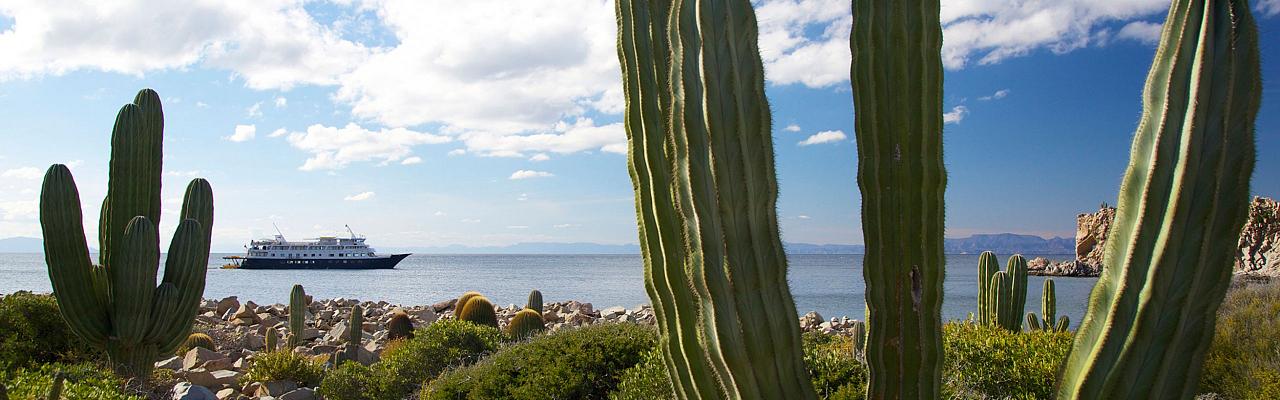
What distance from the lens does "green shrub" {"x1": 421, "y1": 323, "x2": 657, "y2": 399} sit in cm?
638

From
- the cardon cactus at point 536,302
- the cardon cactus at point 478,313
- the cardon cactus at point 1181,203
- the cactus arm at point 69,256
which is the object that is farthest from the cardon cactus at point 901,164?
the cardon cactus at point 536,302

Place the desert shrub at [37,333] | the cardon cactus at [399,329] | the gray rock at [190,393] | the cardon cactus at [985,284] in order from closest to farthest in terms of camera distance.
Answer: the gray rock at [190,393]
the cardon cactus at [985,284]
the desert shrub at [37,333]
the cardon cactus at [399,329]

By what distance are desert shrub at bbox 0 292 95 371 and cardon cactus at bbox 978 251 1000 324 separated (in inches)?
401

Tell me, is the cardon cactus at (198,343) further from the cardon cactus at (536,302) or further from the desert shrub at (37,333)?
the cardon cactus at (536,302)

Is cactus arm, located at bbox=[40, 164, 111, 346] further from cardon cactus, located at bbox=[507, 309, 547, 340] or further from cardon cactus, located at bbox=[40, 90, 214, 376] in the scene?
cardon cactus, located at bbox=[507, 309, 547, 340]

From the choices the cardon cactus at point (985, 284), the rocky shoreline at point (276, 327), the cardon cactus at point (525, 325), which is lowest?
the rocky shoreline at point (276, 327)

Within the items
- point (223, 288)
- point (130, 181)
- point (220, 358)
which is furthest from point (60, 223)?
point (223, 288)

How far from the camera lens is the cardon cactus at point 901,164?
88.7 inches

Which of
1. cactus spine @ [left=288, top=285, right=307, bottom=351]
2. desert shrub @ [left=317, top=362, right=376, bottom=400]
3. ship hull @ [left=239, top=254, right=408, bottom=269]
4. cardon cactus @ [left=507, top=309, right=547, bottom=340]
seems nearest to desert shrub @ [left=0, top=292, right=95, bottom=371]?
cactus spine @ [left=288, top=285, right=307, bottom=351]

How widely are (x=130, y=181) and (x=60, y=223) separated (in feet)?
2.34

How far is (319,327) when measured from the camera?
15.8 metres

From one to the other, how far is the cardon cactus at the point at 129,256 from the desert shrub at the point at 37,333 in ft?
7.90

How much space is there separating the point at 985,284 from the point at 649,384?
481 cm

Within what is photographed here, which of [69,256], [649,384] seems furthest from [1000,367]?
[69,256]
